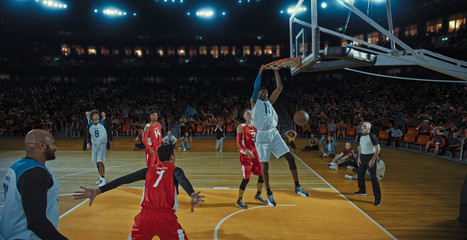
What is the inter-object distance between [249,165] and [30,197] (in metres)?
4.35

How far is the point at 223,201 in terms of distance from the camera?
627cm

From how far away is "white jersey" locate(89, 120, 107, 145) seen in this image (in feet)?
24.1

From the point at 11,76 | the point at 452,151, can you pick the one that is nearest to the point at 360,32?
the point at 452,151

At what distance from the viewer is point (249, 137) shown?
237 inches

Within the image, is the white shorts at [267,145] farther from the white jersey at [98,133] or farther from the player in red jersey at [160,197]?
the white jersey at [98,133]

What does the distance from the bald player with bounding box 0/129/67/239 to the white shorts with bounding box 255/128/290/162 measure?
4.26 metres

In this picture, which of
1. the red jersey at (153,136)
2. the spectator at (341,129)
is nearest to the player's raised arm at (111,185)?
the red jersey at (153,136)

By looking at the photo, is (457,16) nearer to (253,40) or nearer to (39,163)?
(253,40)

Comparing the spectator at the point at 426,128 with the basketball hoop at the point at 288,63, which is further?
the spectator at the point at 426,128

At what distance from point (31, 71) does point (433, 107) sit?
45244 mm

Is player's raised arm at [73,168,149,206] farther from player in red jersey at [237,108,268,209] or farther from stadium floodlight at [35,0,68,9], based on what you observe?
stadium floodlight at [35,0,68,9]

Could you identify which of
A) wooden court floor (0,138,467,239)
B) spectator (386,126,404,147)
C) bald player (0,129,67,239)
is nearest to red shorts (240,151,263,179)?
wooden court floor (0,138,467,239)

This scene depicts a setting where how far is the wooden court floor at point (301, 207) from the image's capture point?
4.76 meters

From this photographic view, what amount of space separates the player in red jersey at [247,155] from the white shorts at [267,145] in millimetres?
149
